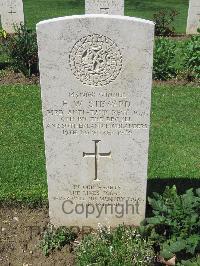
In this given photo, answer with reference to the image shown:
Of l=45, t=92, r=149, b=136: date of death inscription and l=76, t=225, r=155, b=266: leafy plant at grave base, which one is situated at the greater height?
l=45, t=92, r=149, b=136: date of death inscription

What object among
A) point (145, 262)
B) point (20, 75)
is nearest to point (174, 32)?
point (20, 75)

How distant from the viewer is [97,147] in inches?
170

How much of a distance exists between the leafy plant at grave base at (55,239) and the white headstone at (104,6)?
8317 mm

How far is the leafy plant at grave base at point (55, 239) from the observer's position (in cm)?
445

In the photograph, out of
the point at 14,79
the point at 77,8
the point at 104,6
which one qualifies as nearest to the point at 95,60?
the point at 14,79

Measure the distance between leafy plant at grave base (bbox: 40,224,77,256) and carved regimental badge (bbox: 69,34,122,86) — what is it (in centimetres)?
159

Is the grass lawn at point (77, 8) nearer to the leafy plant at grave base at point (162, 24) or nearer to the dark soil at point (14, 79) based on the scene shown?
the leafy plant at grave base at point (162, 24)

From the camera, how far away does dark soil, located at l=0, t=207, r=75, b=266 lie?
4.36 m

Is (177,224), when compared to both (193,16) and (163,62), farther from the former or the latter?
(193,16)

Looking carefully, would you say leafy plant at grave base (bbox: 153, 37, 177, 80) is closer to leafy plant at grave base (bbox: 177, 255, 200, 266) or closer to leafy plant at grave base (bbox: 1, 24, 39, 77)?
leafy plant at grave base (bbox: 1, 24, 39, 77)

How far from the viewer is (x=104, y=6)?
1175 cm

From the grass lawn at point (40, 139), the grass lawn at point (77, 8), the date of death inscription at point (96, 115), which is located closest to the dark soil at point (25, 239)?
the grass lawn at point (40, 139)

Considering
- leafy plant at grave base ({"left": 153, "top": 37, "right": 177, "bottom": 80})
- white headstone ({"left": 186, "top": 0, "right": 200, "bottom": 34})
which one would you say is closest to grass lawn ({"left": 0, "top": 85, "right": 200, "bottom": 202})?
leafy plant at grave base ({"left": 153, "top": 37, "right": 177, "bottom": 80})

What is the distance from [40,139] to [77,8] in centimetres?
1165
